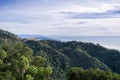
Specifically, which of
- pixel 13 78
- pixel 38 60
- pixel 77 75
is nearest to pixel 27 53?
pixel 38 60

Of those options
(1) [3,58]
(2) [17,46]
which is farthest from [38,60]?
(2) [17,46]

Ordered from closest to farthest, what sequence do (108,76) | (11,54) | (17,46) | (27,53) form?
(108,76), (11,54), (27,53), (17,46)

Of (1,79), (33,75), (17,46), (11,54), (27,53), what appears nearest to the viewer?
(1,79)

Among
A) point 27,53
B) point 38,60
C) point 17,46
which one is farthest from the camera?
point 17,46

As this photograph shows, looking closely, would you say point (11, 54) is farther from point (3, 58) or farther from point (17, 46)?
point (17, 46)

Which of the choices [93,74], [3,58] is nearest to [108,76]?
[93,74]

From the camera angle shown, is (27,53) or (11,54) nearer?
(11,54)

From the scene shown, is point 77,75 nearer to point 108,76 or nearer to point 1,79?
point 108,76

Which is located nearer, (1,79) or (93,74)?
(1,79)

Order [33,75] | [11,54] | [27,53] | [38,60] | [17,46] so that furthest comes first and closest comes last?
[17,46] → [27,53] → [11,54] → [38,60] → [33,75]
